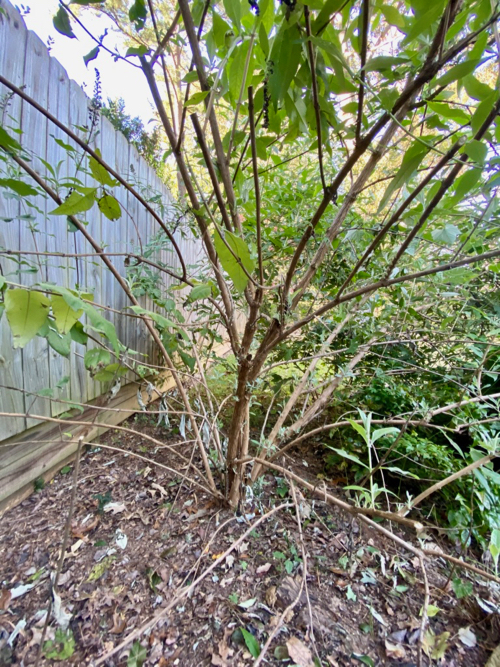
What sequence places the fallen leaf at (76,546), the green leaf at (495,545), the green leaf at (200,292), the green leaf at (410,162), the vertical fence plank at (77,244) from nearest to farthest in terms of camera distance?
the green leaf at (410,162) → the green leaf at (200,292) → the green leaf at (495,545) → the fallen leaf at (76,546) → the vertical fence plank at (77,244)

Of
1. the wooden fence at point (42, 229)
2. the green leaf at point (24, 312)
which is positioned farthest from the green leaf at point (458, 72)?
the wooden fence at point (42, 229)

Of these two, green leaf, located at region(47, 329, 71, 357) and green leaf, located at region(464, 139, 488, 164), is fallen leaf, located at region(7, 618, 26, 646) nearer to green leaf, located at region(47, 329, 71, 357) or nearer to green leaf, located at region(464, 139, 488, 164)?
green leaf, located at region(47, 329, 71, 357)

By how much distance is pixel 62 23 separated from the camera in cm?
56

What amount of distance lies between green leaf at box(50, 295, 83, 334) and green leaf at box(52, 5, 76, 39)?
0.54 metres

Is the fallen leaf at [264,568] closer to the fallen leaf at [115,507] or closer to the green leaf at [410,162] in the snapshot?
the fallen leaf at [115,507]

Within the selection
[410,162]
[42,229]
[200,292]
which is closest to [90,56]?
[200,292]

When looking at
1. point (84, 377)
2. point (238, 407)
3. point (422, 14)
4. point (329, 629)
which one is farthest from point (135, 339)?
point (422, 14)

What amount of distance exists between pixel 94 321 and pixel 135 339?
6.98 ft

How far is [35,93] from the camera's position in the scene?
1450mm

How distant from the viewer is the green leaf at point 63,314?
0.42 metres

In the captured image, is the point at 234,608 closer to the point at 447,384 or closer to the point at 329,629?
the point at 329,629

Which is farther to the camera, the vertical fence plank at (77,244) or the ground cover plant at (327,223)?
the vertical fence plank at (77,244)

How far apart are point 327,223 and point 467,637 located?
1757 mm

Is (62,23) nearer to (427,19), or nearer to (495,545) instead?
(427,19)
